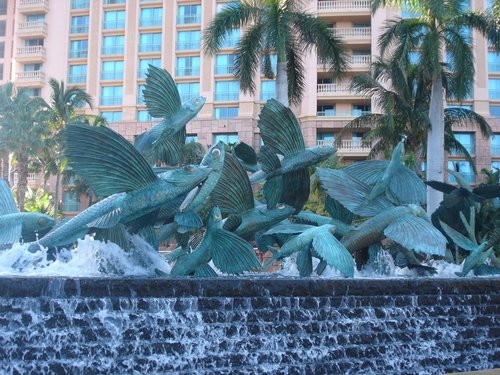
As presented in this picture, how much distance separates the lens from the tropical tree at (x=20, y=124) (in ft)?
105

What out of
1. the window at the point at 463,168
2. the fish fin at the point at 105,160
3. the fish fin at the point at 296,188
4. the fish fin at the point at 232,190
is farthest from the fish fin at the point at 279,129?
the window at the point at 463,168

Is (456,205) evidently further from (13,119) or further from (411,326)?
(13,119)

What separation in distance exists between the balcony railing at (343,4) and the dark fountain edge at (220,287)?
36.6 m

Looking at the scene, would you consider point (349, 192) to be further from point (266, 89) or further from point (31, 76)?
point (31, 76)

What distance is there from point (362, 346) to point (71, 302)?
13.5ft

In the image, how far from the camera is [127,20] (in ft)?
160

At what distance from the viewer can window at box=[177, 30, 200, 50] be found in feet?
157

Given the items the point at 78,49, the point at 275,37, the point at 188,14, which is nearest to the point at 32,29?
the point at 78,49

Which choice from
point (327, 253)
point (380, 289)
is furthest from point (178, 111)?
point (380, 289)

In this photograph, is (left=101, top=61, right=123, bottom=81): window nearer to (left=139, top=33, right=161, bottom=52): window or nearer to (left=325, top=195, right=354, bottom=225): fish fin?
(left=139, top=33, right=161, bottom=52): window

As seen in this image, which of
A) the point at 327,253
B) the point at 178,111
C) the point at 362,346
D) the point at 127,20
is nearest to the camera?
the point at 362,346

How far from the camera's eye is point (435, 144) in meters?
23.3

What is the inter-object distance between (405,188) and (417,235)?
7.06 feet

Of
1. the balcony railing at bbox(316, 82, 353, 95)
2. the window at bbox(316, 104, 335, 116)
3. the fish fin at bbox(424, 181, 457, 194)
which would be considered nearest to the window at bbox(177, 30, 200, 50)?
the balcony railing at bbox(316, 82, 353, 95)
